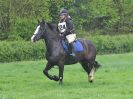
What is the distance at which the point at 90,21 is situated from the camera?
171 ft

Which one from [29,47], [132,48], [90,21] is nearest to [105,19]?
[90,21]

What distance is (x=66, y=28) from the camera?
17859 millimetres

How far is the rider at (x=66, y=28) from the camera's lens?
17.8m

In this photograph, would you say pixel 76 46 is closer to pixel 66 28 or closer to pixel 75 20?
pixel 66 28

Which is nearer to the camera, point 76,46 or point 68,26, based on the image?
point 68,26

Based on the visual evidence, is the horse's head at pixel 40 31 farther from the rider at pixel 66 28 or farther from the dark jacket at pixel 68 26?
the dark jacket at pixel 68 26

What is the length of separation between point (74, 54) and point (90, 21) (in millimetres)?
34142

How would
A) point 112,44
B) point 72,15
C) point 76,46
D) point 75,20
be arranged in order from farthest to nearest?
point 72,15 → point 75,20 → point 112,44 → point 76,46

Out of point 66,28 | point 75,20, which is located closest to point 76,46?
point 66,28

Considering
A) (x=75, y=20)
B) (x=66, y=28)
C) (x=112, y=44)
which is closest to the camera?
(x=66, y=28)

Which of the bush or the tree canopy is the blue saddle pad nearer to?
the bush

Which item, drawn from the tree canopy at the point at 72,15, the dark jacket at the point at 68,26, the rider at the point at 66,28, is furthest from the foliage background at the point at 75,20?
the dark jacket at the point at 68,26

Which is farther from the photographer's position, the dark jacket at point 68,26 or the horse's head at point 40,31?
the dark jacket at point 68,26

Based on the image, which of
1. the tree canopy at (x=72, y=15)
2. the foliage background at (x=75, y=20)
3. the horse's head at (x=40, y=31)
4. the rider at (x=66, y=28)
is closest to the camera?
the horse's head at (x=40, y=31)
